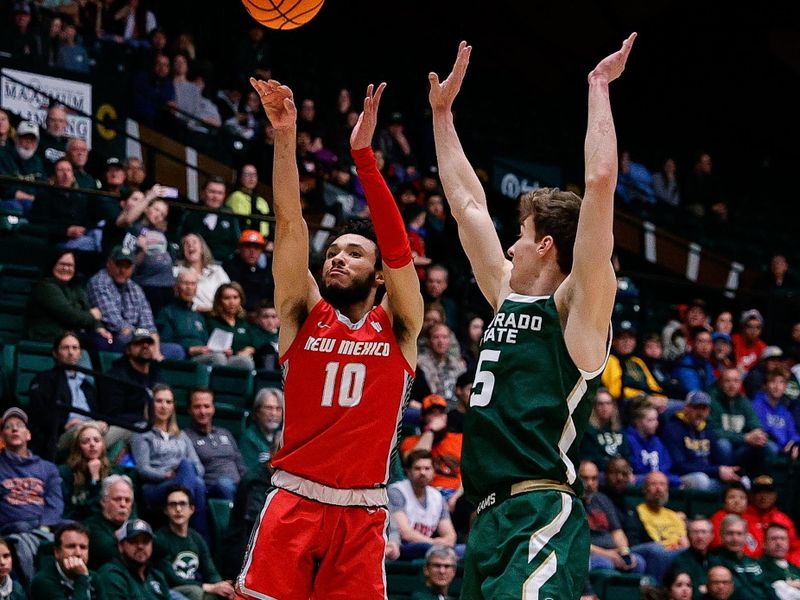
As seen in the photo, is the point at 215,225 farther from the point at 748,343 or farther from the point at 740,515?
the point at 748,343

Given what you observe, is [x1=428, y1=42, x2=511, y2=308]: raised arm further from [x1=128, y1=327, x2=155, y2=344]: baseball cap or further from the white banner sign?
the white banner sign

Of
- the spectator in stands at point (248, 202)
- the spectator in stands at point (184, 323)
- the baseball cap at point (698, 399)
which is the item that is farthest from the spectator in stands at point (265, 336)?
the baseball cap at point (698, 399)

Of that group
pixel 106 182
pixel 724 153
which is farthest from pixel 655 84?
pixel 106 182

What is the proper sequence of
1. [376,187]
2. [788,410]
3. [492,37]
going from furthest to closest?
[492,37] < [788,410] < [376,187]

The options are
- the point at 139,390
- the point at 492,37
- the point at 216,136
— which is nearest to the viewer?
the point at 139,390

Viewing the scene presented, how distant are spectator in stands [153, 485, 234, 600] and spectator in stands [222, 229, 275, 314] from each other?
11.9ft

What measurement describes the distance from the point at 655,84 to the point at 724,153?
1.58m

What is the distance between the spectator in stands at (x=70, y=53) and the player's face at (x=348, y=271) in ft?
30.5

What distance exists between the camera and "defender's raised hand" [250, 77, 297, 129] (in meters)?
5.58

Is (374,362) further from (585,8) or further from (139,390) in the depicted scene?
(585,8)

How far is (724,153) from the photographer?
22.9m

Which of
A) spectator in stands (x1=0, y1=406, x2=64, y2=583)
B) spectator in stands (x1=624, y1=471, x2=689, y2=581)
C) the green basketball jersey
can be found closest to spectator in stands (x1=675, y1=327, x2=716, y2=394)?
spectator in stands (x1=624, y1=471, x2=689, y2=581)

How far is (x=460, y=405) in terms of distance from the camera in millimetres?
11328

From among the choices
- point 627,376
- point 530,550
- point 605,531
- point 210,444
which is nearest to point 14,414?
point 210,444
